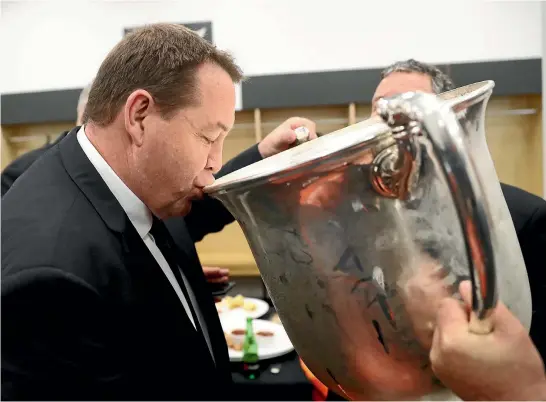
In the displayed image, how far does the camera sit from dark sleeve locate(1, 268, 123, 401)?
17.2 inches

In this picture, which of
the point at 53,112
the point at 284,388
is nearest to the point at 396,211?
the point at 284,388

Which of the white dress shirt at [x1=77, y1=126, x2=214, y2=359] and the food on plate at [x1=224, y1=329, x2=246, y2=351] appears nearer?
the white dress shirt at [x1=77, y1=126, x2=214, y2=359]

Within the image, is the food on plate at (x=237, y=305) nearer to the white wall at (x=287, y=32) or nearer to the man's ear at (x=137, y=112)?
the man's ear at (x=137, y=112)

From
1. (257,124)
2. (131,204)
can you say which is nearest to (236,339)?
(131,204)

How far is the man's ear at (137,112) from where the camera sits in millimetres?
548

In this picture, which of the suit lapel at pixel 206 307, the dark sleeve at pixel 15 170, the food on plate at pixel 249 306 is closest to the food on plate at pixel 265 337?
the food on plate at pixel 249 306

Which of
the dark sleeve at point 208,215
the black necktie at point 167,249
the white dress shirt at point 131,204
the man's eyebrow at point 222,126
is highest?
the man's eyebrow at point 222,126

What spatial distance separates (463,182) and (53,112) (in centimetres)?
279

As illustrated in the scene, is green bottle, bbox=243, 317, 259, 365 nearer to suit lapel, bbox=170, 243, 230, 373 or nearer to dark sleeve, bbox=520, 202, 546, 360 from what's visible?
suit lapel, bbox=170, 243, 230, 373

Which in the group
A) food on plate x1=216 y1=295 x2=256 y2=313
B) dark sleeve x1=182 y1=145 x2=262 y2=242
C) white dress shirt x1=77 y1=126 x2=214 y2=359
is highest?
white dress shirt x1=77 y1=126 x2=214 y2=359

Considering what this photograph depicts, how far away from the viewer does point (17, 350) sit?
445 millimetres

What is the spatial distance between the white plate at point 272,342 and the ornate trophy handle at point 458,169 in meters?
0.80

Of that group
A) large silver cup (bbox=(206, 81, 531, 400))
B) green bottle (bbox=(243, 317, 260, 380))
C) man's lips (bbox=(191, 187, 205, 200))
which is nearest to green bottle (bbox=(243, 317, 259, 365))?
green bottle (bbox=(243, 317, 260, 380))

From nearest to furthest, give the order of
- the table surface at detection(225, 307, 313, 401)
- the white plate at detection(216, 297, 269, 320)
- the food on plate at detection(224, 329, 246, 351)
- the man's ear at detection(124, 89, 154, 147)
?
1. the man's ear at detection(124, 89, 154, 147)
2. the table surface at detection(225, 307, 313, 401)
3. the food on plate at detection(224, 329, 246, 351)
4. the white plate at detection(216, 297, 269, 320)
